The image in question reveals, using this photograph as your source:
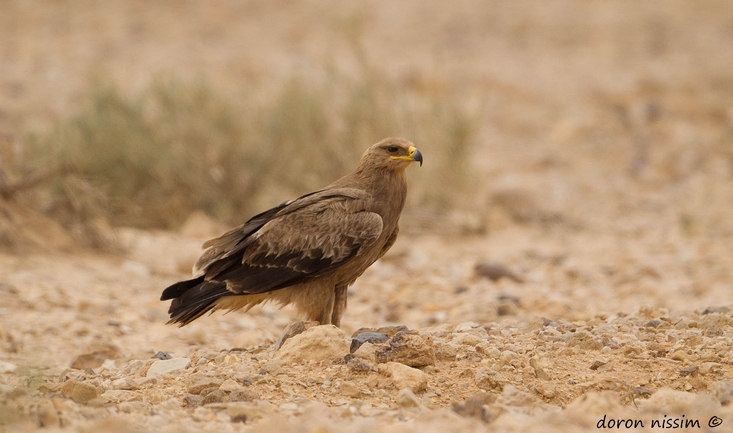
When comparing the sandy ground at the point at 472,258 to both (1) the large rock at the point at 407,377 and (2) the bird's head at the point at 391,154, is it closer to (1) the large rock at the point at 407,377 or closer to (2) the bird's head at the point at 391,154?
(1) the large rock at the point at 407,377

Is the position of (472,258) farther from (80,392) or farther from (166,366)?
(80,392)

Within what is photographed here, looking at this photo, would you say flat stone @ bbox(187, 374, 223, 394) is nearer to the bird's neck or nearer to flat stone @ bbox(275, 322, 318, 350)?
flat stone @ bbox(275, 322, 318, 350)

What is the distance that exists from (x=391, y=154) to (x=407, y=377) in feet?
6.80

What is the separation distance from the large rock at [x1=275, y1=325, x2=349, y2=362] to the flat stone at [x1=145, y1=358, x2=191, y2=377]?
0.57 meters

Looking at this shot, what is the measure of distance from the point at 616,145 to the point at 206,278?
12309 mm

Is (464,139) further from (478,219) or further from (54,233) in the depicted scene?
(54,233)

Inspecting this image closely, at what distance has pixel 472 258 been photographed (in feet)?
33.4

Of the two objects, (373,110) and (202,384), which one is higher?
(373,110)

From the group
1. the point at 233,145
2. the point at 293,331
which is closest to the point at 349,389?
the point at 293,331

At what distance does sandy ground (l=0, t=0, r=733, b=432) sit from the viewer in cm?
426

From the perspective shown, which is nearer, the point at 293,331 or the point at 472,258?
the point at 293,331

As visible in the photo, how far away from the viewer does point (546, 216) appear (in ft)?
40.5

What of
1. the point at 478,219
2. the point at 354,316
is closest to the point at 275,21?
the point at 478,219

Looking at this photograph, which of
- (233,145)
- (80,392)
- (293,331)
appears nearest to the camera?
(80,392)
